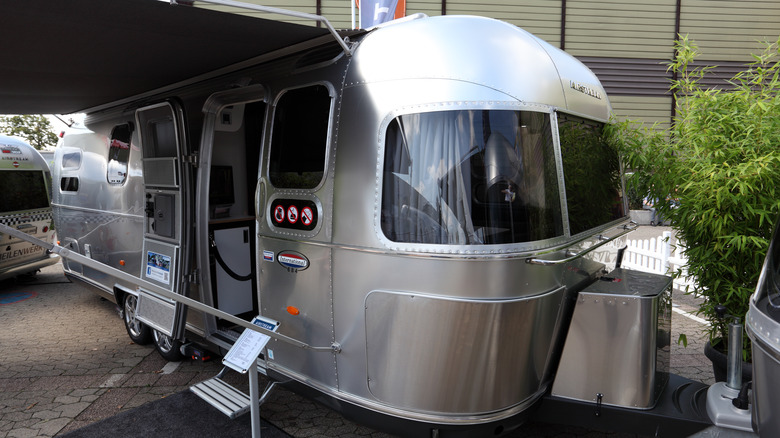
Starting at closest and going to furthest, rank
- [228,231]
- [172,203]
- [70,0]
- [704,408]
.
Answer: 1. [70,0]
2. [704,408]
3. [172,203]
4. [228,231]

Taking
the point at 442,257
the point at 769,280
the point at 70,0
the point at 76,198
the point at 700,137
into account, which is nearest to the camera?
the point at 769,280

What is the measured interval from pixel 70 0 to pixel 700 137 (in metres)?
3.44

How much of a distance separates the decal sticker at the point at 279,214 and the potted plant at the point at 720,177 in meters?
2.35

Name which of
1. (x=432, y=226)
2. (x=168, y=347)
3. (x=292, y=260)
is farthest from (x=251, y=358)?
(x=168, y=347)

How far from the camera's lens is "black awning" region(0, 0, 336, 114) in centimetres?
246

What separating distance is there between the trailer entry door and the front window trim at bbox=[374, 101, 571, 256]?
6.37ft

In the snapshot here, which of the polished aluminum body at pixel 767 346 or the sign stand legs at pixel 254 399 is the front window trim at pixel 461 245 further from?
the sign stand legs at pixel 254 399

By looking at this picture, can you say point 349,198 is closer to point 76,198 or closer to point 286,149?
point 286,149

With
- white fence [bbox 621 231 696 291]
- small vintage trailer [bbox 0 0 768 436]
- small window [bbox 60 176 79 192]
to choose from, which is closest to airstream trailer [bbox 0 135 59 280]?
small window [bbox 60 176 79 192]

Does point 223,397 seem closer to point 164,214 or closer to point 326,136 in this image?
point 164,214

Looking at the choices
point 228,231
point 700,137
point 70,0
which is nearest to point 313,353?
point 228,231

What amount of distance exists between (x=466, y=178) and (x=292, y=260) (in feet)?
4.15

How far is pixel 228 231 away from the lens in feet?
14.8

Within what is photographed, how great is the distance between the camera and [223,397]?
3605 mm
